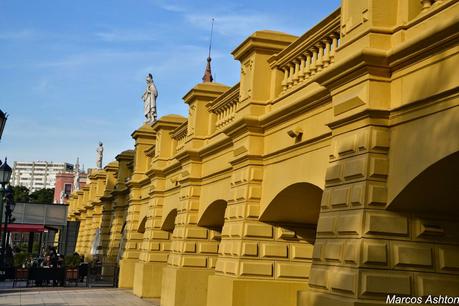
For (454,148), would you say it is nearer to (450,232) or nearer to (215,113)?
(450,232)

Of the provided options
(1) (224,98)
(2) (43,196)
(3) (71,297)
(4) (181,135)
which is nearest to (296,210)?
(1) (224,98)

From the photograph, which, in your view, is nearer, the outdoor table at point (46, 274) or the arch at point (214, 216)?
the arch at point (214, 216)

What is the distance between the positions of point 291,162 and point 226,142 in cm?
366

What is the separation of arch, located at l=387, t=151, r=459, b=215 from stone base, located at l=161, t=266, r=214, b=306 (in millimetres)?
9151

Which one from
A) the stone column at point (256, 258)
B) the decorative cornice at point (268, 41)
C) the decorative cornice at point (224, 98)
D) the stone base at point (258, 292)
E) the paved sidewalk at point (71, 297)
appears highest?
the decorative cornice at point (268, 41)

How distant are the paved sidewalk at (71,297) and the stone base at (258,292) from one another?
24.2 feet

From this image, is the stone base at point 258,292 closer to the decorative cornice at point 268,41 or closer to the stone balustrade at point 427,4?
the decorative cornice at point 268,41

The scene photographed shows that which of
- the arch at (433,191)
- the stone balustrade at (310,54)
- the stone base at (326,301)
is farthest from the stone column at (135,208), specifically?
the arch at (433,191)

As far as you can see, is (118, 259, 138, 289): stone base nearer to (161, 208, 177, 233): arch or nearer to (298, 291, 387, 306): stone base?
(161, 208, 177, 233): arch

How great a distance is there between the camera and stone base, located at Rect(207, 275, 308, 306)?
11273 mm

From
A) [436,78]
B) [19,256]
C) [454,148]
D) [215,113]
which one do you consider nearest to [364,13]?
[436,78]

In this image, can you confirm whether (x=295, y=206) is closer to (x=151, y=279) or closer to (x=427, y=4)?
(x=427, y=4)

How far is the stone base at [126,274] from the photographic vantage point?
81.5 feet

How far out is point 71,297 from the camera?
66.3ft
